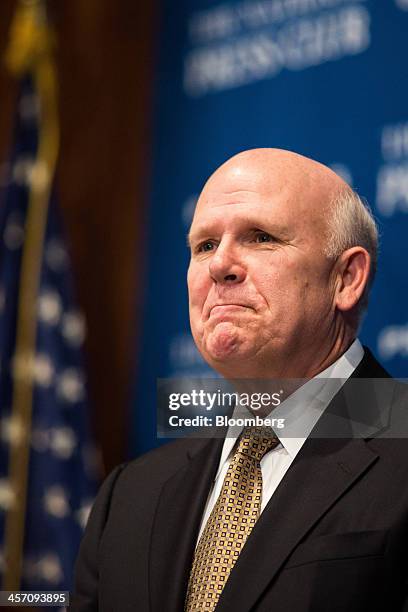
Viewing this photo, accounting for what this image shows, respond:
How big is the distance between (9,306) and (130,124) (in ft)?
3.70

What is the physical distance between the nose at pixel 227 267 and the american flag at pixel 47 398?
68.0 inches

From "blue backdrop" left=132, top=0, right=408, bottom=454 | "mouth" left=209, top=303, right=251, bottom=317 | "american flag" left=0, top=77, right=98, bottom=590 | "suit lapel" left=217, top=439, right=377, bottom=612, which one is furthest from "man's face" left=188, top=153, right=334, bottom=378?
"american flag" left=0, top=77, right=98, bottom=590

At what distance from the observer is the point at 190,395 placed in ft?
11.2

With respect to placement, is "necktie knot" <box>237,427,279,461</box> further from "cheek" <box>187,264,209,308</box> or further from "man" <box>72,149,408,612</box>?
"cheek" <box>187,264,209,308</box>

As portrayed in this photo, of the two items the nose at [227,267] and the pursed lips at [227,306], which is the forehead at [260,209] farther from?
the pursed lips at [227,306]

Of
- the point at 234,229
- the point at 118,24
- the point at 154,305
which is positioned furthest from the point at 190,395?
the point at 118,24

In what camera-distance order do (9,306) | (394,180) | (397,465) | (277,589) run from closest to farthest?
(277,589) → (397,465) → (394,180) → (9,306)

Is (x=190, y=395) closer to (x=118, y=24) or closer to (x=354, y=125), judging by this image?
(x=354, y=125)

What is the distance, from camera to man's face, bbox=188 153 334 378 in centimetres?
236

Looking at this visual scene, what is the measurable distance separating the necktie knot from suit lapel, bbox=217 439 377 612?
0.11 m

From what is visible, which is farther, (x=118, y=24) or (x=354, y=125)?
(x=118, y=24)

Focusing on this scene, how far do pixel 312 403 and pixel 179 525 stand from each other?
463mm

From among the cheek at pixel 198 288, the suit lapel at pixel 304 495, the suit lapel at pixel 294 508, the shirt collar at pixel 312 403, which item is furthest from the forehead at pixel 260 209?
the suit lapel at pixel 294 508

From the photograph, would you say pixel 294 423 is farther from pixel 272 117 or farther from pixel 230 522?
pixel 272 117
